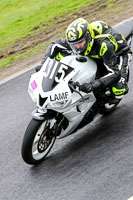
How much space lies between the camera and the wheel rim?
5.02 meters

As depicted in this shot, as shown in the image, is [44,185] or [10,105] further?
[10,105]

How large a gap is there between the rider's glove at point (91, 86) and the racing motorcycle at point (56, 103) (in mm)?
80

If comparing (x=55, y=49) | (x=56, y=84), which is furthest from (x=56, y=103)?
(x=55, y=49)

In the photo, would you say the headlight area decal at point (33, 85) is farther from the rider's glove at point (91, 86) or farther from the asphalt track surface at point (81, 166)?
the asphalt track surface at point (81, 166)

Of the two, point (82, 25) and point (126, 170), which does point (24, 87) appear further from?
point (126, 170)

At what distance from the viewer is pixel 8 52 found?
468 inches

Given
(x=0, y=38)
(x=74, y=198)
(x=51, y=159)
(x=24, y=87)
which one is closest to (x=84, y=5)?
(x=0, y=38)

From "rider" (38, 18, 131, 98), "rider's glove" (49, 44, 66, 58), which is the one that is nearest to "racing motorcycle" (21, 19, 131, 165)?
"rider" (38, 18, 131, 98)

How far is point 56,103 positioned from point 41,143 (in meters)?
0.69

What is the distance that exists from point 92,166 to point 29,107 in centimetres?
287

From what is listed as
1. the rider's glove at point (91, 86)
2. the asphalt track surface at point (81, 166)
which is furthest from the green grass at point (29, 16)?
the rider's glove at point (91, 86)

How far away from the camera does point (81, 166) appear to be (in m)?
4.96

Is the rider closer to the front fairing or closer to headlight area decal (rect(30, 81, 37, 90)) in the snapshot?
the front fairing

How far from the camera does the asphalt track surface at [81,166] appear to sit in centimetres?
441
